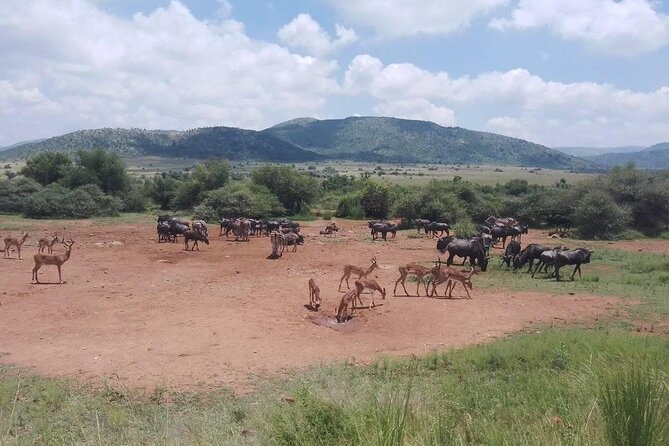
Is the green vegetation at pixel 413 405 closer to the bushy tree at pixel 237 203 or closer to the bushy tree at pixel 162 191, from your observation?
the bushy tree at pixel 237 203

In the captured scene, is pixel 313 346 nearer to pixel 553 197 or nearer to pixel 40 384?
pixel 40 384

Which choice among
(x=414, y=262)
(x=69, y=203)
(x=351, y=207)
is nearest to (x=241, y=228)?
(x=414, y=262)

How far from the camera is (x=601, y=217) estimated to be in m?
35.9

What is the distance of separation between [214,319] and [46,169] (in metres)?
48.1

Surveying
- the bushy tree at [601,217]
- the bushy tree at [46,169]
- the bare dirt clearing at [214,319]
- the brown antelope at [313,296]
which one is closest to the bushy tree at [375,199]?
the bushy tree at [601,217]

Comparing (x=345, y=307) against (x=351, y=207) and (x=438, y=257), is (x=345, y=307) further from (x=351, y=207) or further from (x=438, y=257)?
(x=351, y=207)

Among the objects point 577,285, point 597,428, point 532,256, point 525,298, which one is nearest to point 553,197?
point 532,256

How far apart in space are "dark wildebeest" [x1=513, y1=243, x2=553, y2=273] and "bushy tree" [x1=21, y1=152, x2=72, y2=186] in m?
46.5

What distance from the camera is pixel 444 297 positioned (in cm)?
1731

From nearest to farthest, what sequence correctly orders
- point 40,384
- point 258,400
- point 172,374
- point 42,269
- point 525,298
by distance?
point 258,400 < point 40,384 < point 172,374 < point 525,298 < point 42,269

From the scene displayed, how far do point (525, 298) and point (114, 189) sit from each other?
45.4m

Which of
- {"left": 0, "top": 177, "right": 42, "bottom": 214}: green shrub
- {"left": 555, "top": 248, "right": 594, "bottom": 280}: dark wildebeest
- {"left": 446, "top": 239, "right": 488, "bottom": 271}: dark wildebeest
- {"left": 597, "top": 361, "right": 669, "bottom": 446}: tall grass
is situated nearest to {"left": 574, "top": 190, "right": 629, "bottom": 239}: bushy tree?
{"left": 555, "top": 248, "right": 594, "bottom": 280}: dark wildebeest

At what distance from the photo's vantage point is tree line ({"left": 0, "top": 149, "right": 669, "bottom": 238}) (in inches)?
1516

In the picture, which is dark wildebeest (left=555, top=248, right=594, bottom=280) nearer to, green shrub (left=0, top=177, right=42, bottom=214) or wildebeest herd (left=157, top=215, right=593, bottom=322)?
wildebeest herd (left=157, top=215, right=593, bottom=322)
